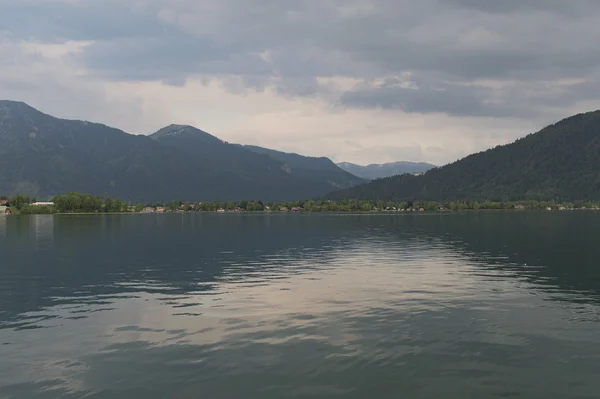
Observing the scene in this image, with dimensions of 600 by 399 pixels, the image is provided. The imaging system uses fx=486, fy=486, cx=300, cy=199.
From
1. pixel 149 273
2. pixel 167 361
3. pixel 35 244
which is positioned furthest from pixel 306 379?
pixel 35 244

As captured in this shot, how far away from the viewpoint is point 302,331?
3872cm

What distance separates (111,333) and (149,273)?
36.4 metres

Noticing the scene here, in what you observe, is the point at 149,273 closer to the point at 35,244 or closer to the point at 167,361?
the point at 167,361

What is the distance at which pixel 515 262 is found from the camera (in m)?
85.3

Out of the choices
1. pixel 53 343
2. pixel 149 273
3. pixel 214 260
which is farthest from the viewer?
pixel 214 260

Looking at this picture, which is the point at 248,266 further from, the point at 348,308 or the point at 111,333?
the point at 111,333

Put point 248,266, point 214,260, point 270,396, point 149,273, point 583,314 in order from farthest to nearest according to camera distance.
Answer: point 214,260 < point 248,266 < point 149,273 < point 583,314 < point 270,396

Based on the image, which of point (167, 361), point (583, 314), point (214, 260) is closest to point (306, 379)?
point (167, 361)

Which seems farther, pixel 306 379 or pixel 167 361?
pixel 167 361

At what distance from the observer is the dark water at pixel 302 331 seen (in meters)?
27.9

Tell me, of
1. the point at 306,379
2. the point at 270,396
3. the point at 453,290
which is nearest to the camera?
the point at 270,396

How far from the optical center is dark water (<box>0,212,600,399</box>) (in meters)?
27.9

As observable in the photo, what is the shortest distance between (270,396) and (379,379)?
6733 millimetres

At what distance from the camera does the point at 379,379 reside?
93.9 feet
